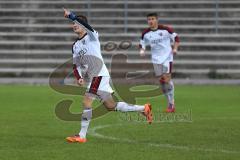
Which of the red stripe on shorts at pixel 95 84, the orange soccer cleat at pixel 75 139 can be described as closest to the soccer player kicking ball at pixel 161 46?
the red stripe on shorts at pixel 95 84

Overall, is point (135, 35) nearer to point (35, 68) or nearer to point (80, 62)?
point (35, 68)

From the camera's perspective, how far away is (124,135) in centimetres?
1154

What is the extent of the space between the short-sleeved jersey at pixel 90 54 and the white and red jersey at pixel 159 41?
19.1ft

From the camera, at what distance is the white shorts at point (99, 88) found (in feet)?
36.5

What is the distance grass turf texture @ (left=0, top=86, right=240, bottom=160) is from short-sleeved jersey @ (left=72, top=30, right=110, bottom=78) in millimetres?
1036

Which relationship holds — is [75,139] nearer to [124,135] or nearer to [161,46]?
[124,135]

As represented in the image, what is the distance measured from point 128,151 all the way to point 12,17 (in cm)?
2019

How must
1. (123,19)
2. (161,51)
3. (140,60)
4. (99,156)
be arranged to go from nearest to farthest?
1. (99,156)
2. (161,51)
3. (140,60)
4. (123,19)

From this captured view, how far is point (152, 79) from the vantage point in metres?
24.8

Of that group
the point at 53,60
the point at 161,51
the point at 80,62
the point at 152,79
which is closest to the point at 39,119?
the point at 80,62

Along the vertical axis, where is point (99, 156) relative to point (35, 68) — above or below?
above

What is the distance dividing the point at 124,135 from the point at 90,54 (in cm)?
140

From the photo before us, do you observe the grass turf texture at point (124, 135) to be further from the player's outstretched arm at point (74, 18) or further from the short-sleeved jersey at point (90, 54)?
the player's outstretched arm at point (74, 18)

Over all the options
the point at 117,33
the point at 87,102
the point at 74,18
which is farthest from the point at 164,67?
the point at 117,33
